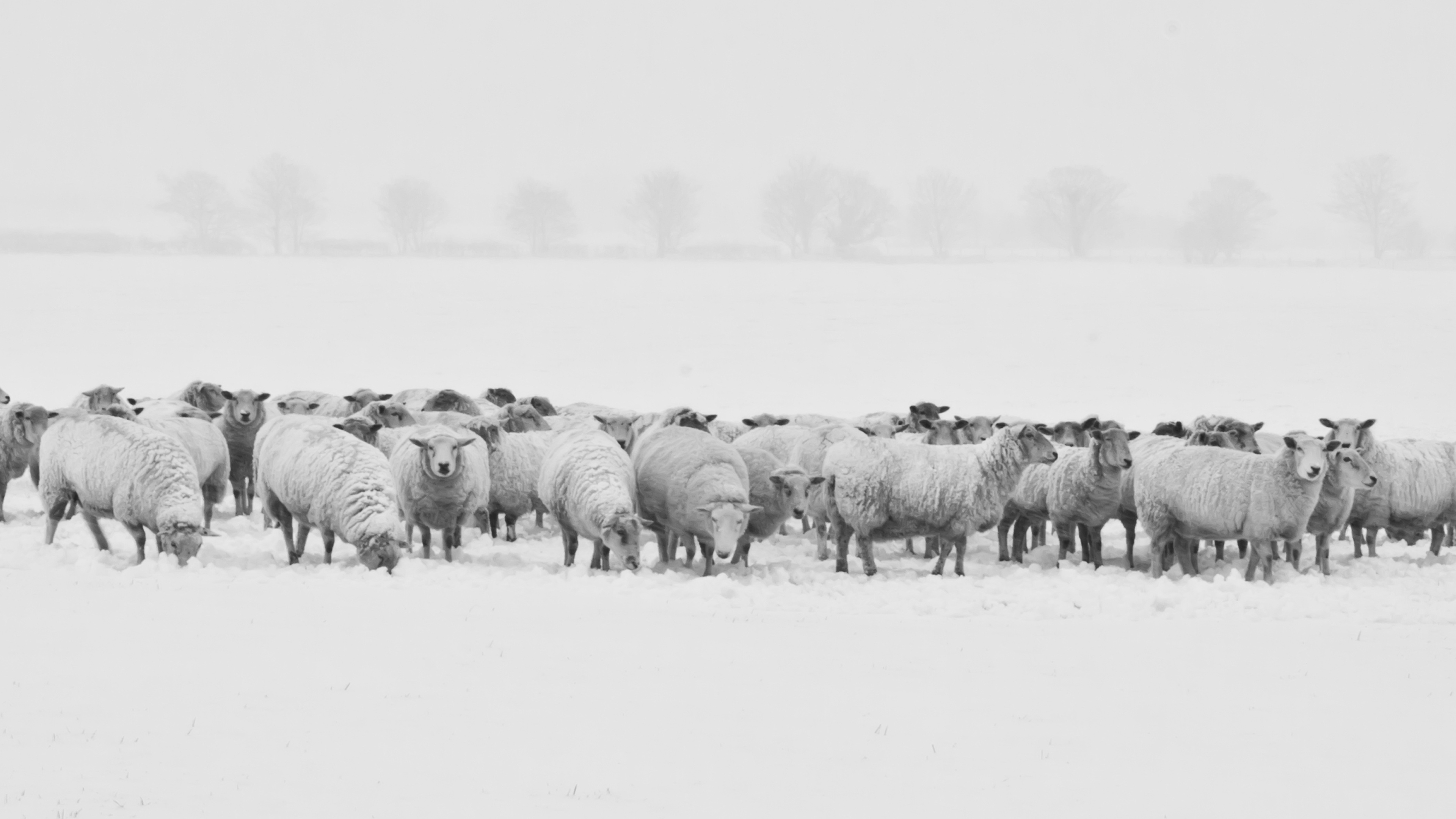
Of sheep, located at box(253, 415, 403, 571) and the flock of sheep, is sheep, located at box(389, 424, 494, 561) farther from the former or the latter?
sheep, located at box(253, 415, 403, 571)

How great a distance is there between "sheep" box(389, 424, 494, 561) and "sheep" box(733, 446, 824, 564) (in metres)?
3.25

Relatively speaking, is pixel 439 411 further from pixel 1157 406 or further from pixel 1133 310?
pixel 1133 310

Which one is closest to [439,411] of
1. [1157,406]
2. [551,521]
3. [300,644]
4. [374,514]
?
[551,521]

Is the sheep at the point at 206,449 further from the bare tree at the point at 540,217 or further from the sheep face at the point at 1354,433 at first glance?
the bare tree at the point at 540,217

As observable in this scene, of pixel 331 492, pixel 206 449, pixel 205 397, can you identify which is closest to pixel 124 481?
pixel 331 492

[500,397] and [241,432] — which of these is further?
[500,397]

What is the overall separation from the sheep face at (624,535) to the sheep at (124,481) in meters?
4.34

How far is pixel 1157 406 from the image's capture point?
38.1 metres

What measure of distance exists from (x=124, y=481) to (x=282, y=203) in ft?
309

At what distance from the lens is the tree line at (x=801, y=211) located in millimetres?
100750

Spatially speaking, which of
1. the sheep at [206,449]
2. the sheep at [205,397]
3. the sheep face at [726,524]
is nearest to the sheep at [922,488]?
the sheep face at [726,524]

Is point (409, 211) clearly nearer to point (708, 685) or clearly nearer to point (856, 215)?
point (856, 215)

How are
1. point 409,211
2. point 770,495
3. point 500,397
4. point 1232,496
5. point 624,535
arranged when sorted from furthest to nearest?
point 409,211 < point 500,397 < point 770,495 < point 1232,496 < point 624,535

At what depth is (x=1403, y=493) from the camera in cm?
1733
